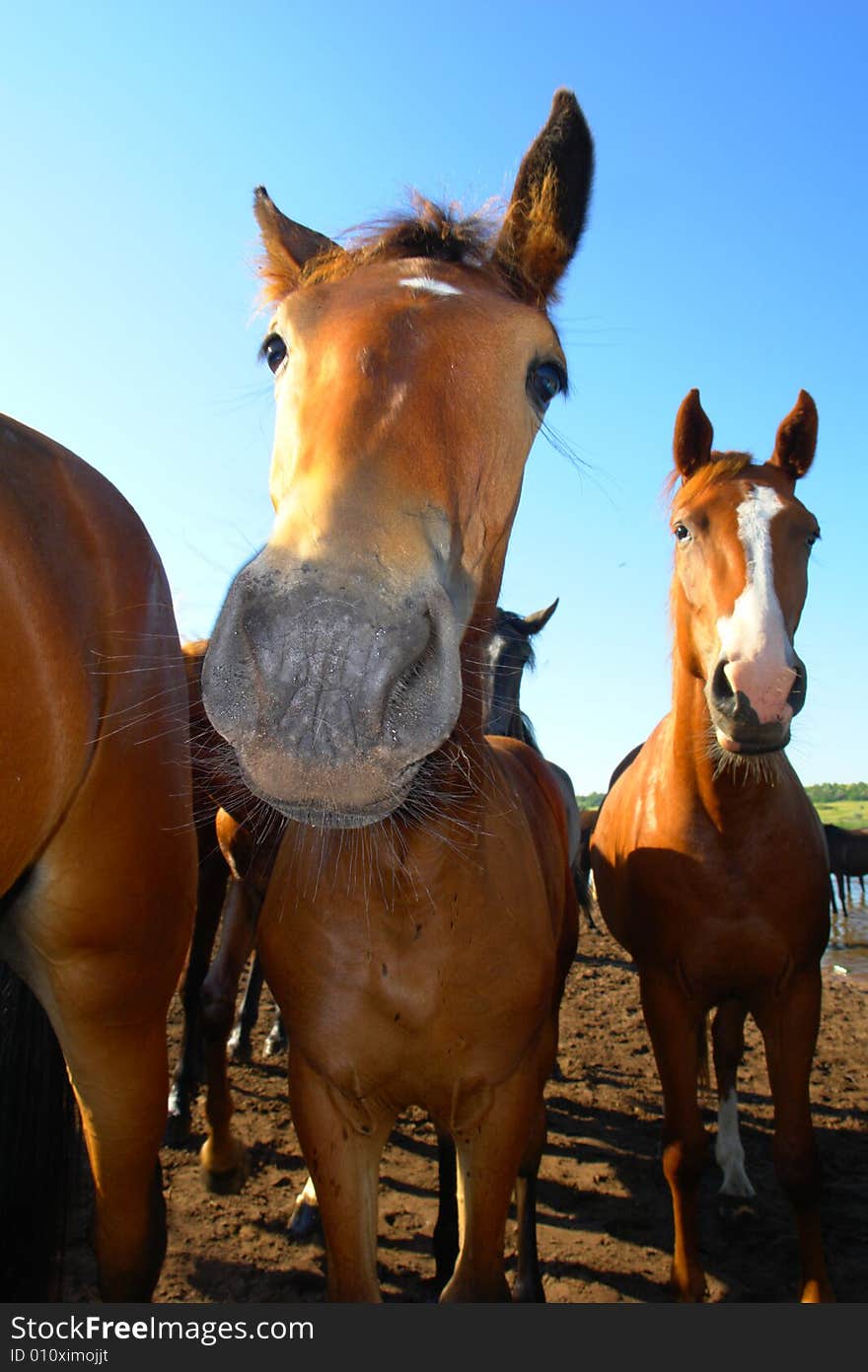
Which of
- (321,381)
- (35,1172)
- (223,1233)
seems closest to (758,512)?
(321,381)

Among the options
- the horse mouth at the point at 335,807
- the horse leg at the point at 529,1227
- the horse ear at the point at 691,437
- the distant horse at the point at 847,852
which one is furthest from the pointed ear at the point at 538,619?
the distant horse at the point at 847,852

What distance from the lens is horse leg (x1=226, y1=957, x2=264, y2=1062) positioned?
5.84 m

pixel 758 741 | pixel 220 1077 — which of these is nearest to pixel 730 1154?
pixel 758 741

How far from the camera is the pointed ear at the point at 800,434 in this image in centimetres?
422

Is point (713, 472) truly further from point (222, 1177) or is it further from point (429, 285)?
point (222, 1177)

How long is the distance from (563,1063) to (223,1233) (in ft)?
10.4

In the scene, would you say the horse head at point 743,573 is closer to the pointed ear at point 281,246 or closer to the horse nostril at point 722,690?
the horse nostril at point 722,690

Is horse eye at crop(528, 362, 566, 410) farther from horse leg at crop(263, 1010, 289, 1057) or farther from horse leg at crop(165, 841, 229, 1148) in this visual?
horse leg at crop(263, 1010, 289, 1057)

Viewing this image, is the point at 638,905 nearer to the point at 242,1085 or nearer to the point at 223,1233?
the point at 223,1233

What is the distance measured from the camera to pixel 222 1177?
395cm

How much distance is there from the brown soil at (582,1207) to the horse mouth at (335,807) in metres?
2.58

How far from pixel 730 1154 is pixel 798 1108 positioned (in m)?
1.25

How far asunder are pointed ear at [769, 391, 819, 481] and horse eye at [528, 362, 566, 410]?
7.37 ft

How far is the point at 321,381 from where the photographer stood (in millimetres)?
1893
